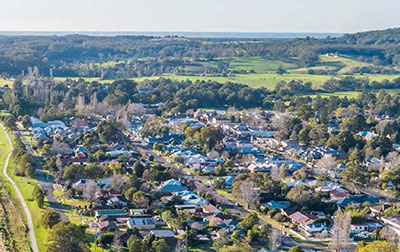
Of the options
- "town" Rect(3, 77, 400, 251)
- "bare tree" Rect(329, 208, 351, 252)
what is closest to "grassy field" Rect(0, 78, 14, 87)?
"town" Rect(3, 77, 400, 251)

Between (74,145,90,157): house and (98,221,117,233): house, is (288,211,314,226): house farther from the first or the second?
(74,145,90,157): house

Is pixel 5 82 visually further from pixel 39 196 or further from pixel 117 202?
pixel 117 202

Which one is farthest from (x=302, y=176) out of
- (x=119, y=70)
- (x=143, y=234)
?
(x=119, y=70)

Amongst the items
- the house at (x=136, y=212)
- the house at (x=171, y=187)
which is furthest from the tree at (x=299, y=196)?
the house at (x=136, y=212)

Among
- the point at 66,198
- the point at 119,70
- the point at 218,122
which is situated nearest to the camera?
the point at 66,198

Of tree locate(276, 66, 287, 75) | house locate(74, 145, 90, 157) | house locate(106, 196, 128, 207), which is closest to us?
house locate(106, 196, 128, 207)

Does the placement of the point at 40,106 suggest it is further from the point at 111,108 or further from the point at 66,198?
the point at 66,198
